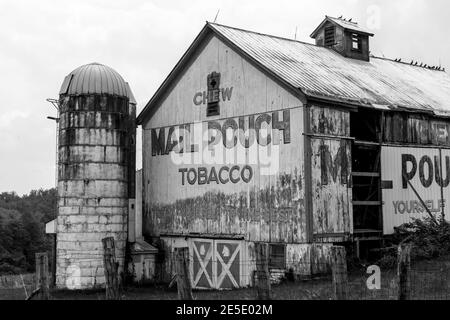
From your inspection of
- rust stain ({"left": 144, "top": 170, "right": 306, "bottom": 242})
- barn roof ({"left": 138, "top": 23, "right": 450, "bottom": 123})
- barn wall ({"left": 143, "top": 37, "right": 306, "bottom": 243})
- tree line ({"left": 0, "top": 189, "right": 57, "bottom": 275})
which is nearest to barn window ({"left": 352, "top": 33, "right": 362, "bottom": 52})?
barn roof ({"left": 138, "top": 23, "right": 450, "bottom": 123})

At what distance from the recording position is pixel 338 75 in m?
24.7

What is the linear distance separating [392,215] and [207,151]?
720 centimetres

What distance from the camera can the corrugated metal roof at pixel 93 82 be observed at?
79.3 ft

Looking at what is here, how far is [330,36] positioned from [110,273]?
19572 millimetres

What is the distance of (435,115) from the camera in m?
25.2

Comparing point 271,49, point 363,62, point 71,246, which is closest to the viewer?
point 71,246

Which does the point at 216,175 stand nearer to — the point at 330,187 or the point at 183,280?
the point at 330,187

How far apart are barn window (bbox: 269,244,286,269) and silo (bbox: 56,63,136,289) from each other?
6.22 metres

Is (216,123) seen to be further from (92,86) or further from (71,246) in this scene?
(71,246)

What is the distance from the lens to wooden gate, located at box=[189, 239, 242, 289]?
890 inches

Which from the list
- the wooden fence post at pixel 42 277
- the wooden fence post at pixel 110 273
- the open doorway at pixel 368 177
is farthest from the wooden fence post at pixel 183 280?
the open doorway at pixel 368 177

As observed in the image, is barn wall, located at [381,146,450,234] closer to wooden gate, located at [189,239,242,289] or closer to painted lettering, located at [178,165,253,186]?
painted lettering, located at [178,165,253,186]

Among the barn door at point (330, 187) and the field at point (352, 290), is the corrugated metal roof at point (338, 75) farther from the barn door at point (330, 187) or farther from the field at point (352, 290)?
the field at point (352, 290)
